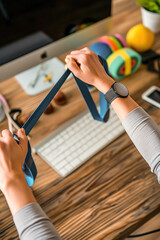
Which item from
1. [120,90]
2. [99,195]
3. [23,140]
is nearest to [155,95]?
[120,90]

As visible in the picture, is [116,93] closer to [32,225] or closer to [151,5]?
[32,225]

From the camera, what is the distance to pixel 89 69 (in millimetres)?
585

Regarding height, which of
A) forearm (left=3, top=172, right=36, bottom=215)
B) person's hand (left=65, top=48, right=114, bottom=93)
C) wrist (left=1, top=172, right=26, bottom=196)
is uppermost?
person's hand (left=65, top=48, right=114, bottom=93)

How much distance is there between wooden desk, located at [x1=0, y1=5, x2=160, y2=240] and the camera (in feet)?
1.89

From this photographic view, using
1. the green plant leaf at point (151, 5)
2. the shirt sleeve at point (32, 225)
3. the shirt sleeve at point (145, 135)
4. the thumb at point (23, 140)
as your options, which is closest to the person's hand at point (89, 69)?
the shirt sleeve at point (145, 135)

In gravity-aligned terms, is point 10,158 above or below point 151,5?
below

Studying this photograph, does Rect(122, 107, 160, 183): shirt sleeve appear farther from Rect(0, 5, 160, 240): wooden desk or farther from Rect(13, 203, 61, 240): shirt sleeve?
Rect(13, 203, 61, 240): shirt sleeve

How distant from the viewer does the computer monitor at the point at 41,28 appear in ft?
2.34

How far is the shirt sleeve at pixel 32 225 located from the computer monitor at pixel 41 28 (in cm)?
50

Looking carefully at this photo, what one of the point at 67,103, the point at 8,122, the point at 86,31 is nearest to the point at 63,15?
the point at 86,31

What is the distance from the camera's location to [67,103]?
0.84 metres

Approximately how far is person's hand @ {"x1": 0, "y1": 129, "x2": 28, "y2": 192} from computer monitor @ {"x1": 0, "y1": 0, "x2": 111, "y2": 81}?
373mm

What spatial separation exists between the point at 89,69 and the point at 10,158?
293 millimetres

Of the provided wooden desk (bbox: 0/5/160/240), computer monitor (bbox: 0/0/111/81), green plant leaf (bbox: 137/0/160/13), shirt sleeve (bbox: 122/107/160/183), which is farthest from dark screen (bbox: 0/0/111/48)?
shirt sleeve (bbox: 122/107/160/183)
